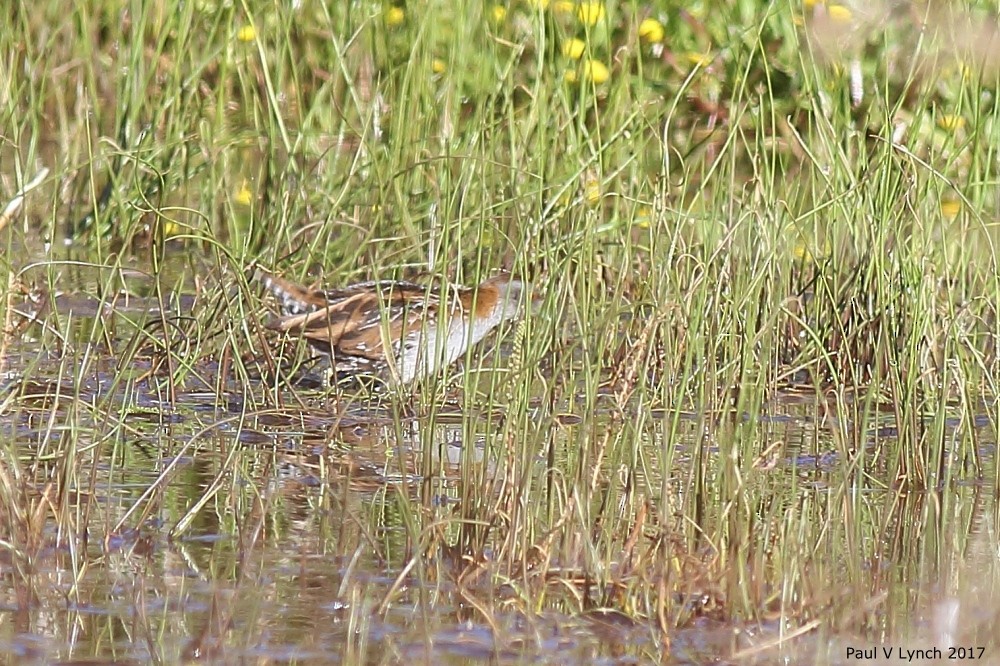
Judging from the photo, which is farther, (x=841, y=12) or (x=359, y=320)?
(x=841, y=12)

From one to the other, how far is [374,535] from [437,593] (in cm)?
51

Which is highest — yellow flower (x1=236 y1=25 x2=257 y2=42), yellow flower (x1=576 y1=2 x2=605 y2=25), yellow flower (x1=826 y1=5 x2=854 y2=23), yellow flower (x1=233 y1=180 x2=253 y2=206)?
yellow flower (x1=826 y1=5 x2=854 y2=23)

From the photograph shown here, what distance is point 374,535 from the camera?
4152mm

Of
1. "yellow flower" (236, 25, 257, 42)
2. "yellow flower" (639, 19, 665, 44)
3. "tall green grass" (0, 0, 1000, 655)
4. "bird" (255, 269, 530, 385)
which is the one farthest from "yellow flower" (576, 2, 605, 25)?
"yellow flower" (236, 25, 257, 42)

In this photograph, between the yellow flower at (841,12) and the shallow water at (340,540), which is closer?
the shallow water at (340,540)

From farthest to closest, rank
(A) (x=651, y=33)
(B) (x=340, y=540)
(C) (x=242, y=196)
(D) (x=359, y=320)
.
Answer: (A) (x=651, y=33), (C) (x=242, y=196), (D) (x=359, y=320), (B) (x=340, y=540)

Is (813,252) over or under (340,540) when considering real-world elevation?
over

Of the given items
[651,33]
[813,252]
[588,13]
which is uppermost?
[651,33]

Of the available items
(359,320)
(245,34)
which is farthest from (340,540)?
(245,34)

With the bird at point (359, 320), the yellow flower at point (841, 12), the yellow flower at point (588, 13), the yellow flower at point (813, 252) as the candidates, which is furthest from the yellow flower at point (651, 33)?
the bird at point (359, 320)

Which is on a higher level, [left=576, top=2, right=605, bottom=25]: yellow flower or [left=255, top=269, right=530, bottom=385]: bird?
[left=576, top=2, right=605, bottom=25]: yellow flower

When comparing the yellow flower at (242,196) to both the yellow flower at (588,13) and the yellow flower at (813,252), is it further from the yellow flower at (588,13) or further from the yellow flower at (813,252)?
the yellow flower at (813,252)

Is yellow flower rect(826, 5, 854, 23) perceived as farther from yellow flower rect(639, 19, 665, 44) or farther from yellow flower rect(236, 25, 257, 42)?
yellow flower rect(236, 25, 257, 42)

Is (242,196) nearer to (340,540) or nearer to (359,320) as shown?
(359,320)
